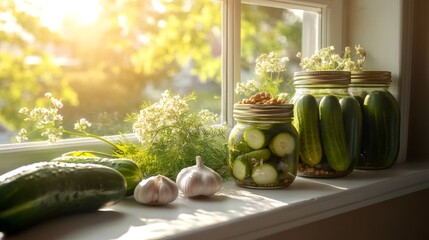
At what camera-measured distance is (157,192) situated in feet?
2.43

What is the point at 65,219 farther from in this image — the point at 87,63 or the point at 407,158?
the point at 407,158

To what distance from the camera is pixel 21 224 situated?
60cm

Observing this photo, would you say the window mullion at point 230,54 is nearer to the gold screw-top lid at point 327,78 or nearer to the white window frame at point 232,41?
the white window frame at point 232,41

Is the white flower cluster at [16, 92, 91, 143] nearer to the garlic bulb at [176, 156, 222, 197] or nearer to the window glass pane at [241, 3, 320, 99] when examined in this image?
the garlic bulb at [176, 156, 222, 197]

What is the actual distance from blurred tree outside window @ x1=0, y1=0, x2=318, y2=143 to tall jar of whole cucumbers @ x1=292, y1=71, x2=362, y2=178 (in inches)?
9.4

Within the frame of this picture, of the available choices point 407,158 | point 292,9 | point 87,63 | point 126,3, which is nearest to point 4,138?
point 87,63

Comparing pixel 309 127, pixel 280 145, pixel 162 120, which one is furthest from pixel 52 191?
pixel 309 127

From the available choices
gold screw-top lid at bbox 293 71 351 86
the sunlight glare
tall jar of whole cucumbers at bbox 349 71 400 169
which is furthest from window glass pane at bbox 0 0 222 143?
tall jar of whole cucumbers at bbox 349 71 400 169

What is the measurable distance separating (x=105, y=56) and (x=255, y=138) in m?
0.39

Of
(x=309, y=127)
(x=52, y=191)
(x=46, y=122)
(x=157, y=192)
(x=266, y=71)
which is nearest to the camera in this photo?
(x=52, y=191)

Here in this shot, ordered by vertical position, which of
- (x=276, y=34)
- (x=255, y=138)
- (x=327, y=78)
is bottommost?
(x=255, y=138)

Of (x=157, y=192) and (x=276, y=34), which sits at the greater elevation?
(x=276, y=34)

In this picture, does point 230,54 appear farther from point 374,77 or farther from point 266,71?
point 374,77

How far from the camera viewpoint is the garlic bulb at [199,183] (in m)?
0.79
